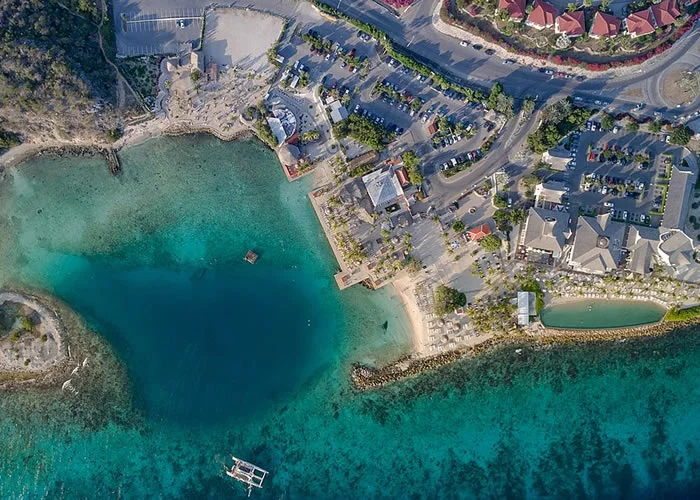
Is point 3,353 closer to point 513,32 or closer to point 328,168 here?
point 328,168

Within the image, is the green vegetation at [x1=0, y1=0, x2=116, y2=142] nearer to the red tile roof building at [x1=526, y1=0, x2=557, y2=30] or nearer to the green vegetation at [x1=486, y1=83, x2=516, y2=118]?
the green vegetation at [x1=486, y1=83, x2=516, y2=118]

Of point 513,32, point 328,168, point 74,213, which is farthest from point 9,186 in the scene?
point 513,32

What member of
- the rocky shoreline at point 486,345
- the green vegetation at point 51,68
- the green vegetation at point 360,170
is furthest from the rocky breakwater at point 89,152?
the rocky shoreline at point 486,345

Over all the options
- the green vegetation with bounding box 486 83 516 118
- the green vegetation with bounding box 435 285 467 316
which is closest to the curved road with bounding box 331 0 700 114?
the green vegetation with bounding box 486 83 516 118

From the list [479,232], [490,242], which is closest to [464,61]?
[479,232]

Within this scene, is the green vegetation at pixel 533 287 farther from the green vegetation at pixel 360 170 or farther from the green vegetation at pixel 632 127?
the green vegetation at pixel 360 170

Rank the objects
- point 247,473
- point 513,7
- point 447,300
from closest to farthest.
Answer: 1. point 513,7
2. point 447,300
3. point 247,473

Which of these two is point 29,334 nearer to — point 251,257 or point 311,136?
point 251,257
